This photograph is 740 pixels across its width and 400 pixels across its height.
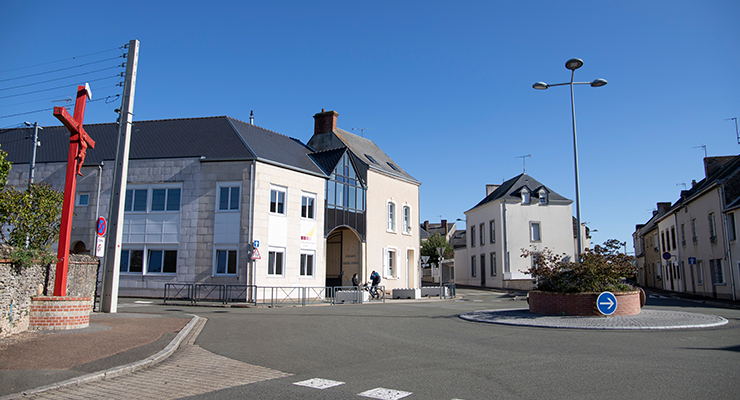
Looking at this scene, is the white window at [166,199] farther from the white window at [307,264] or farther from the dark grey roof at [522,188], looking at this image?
the dark grey roof at [522,188]

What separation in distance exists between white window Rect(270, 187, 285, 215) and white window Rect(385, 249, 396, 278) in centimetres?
922

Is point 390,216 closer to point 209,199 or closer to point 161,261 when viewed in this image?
point 209,199

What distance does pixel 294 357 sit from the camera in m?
8.34

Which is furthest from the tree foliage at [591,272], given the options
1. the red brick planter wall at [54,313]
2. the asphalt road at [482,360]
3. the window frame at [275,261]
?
the window frame at [275,261]

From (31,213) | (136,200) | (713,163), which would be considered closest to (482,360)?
(31,213)

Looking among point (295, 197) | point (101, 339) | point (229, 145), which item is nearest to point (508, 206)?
point (295, 197)

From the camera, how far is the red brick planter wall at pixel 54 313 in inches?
400

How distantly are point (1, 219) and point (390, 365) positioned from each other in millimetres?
19111

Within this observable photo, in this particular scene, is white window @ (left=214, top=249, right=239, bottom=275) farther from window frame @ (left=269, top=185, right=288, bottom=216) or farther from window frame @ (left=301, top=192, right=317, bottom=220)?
window frame @ (left=301, top=192, right=317, bottom=220)

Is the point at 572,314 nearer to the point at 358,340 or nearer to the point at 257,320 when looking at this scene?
the point at 358,340

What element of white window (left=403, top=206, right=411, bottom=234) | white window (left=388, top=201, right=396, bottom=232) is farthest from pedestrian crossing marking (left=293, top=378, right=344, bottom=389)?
white window (left=403, top=206, right=411, bottom=234)

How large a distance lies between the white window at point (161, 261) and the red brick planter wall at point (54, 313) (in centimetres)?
1467

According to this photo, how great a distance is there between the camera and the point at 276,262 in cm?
2562

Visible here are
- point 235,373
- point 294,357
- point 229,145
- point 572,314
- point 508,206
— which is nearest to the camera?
point 235,373
